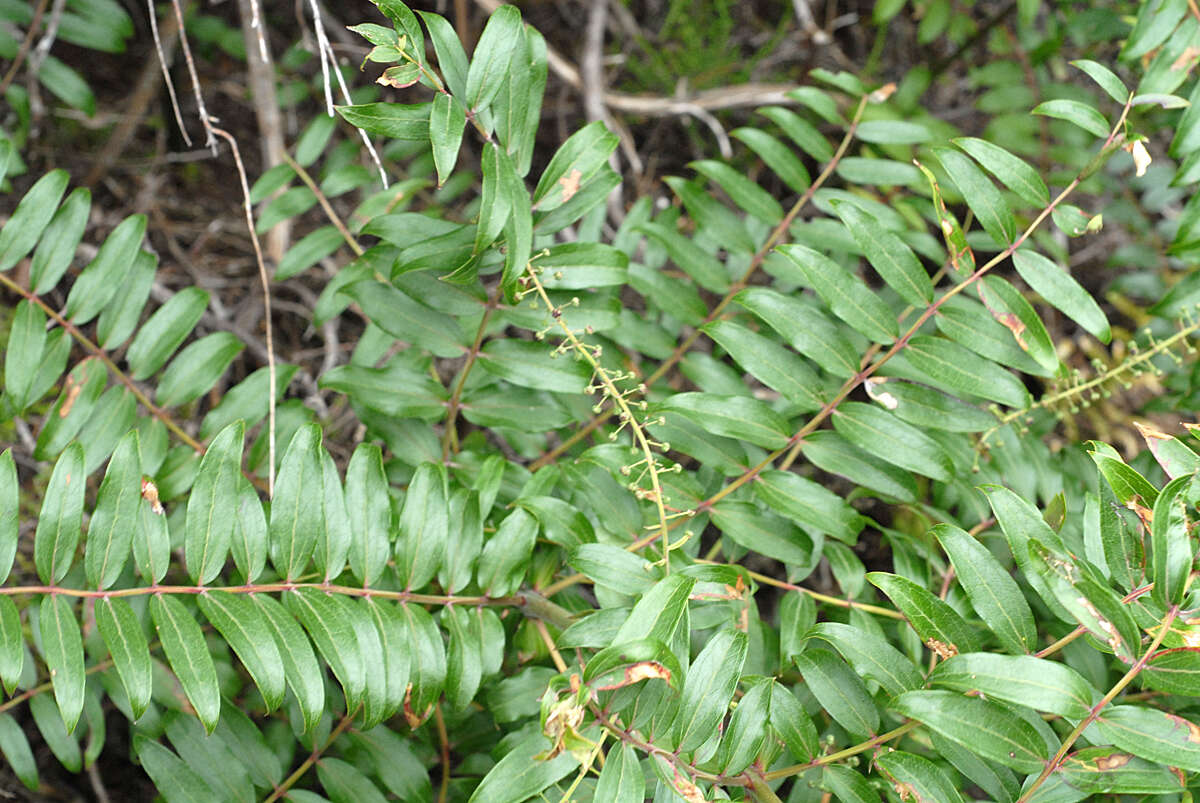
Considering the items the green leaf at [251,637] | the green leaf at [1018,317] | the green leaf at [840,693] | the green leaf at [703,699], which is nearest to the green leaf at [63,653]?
the green leaf at [251,637]

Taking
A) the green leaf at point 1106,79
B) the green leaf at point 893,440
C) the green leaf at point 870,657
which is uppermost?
the green leaf at point 1106,79

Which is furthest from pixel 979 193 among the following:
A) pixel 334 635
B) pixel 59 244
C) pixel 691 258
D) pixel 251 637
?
pixel 59 244

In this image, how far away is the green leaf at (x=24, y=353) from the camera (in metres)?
1.92

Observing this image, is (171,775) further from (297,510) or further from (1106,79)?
(1106,79)

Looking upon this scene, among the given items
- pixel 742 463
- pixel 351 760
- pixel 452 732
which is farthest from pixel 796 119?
pixel 351 760

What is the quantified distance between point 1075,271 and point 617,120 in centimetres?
180

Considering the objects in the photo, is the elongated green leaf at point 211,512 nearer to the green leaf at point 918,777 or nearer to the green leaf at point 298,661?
the green leaf at point 298,661

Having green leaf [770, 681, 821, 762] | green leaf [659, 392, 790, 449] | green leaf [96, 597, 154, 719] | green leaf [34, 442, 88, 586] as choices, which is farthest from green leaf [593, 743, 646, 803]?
green leaf [34, 442, 88, 586]

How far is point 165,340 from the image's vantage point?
6.91 ft

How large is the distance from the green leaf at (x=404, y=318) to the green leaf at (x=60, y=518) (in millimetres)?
641

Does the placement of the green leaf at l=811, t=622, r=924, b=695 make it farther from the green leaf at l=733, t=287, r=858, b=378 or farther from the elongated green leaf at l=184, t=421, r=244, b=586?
the elongated green leaf at l=184, t=421, r=244, b=586

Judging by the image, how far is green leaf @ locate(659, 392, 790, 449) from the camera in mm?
1708

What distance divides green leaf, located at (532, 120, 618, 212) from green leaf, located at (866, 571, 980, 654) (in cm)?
92

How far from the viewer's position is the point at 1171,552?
1.24m
